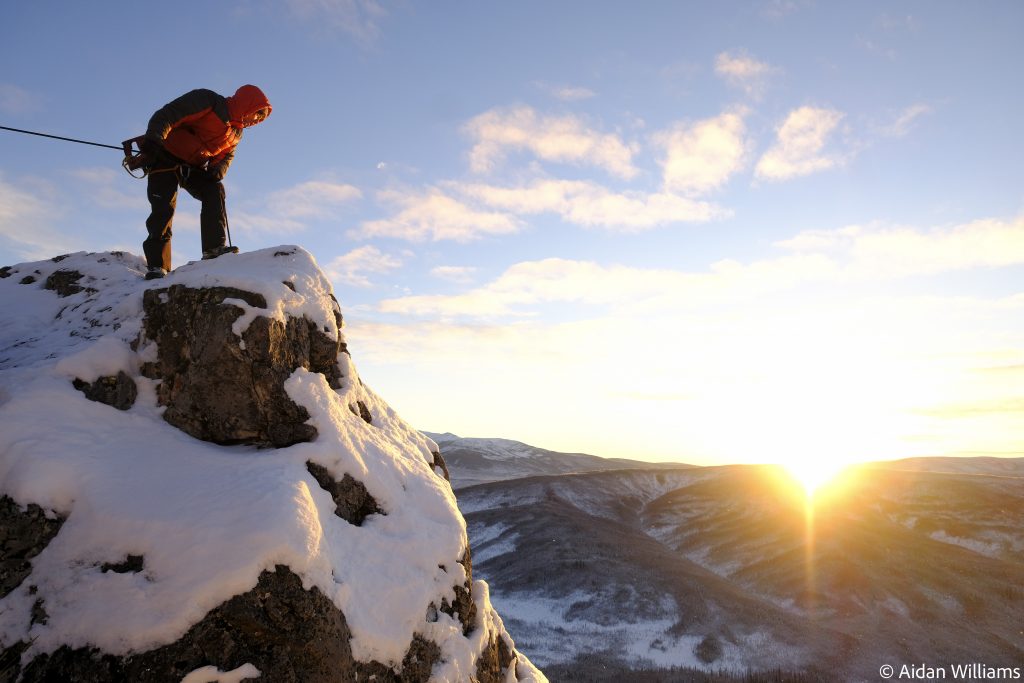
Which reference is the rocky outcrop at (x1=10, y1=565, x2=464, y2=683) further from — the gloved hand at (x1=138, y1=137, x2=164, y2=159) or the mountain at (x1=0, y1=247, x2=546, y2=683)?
the gloved hand at (x1=138, y1=137, x2=164, y2=159)

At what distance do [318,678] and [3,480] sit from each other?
318 cm

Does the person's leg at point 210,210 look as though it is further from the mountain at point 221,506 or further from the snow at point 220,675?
the snow at point 220,675

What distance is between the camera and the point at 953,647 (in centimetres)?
2639

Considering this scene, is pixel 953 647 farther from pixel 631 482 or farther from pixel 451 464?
pixel 451 464

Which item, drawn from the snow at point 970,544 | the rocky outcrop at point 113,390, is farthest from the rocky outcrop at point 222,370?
the snow at point 970,544

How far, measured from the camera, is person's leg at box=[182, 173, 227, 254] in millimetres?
9047

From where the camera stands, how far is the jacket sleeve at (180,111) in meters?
7.89

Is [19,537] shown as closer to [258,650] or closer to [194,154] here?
[258,650]

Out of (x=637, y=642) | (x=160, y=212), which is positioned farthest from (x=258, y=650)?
(x=637, y=642)

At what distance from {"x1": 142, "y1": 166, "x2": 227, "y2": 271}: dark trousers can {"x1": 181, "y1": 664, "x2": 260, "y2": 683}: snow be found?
21.2 ft

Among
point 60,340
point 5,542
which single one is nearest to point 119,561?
point 5,542

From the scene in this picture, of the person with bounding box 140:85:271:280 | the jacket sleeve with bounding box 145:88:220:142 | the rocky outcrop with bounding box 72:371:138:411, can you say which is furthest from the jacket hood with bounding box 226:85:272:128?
the rocky outcrop with bounding box 72:371:138:411

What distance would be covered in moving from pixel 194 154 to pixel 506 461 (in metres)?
144

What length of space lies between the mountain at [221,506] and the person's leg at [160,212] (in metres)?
0.86
